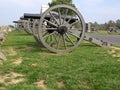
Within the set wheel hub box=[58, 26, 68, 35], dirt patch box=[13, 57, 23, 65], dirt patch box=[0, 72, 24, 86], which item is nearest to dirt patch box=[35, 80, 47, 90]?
dirt patch box=[0, 72, 24, 86]

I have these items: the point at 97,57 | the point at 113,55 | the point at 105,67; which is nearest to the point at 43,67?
the point at 105,67

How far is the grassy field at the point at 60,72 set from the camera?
8.04 metres

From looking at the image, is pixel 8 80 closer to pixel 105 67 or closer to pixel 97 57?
pixel 105 67

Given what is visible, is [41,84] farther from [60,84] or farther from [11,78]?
[11,78]

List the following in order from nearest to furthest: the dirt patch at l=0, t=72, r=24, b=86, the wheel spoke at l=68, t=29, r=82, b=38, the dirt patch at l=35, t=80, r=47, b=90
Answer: the dirt patch at l=35, t=80, r=47, b=90 → the dirt patch at l=0, t=72, r=24, b=86 → the wheel spoke at l=68, t=29, r=82, b=38

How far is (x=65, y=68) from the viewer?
Result: 9.96 metres

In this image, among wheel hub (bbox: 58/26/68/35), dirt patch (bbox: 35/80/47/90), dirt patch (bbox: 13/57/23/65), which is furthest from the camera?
wheel hub (bbox: 58/26/68/35)

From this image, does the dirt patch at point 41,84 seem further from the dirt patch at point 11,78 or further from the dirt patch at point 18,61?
the dirt patch at point 18,61

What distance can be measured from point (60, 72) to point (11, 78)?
1.55 metres

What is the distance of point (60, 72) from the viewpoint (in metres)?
9.41

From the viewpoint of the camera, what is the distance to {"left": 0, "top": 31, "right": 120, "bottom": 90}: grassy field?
8039mm

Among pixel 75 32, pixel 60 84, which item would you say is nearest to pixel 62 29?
pixel 75 32

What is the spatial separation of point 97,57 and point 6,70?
406cm

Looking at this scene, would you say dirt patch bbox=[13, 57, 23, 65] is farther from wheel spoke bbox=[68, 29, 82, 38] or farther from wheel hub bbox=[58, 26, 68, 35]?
wheel spoke bbox=[68, 29, 82, 38]
